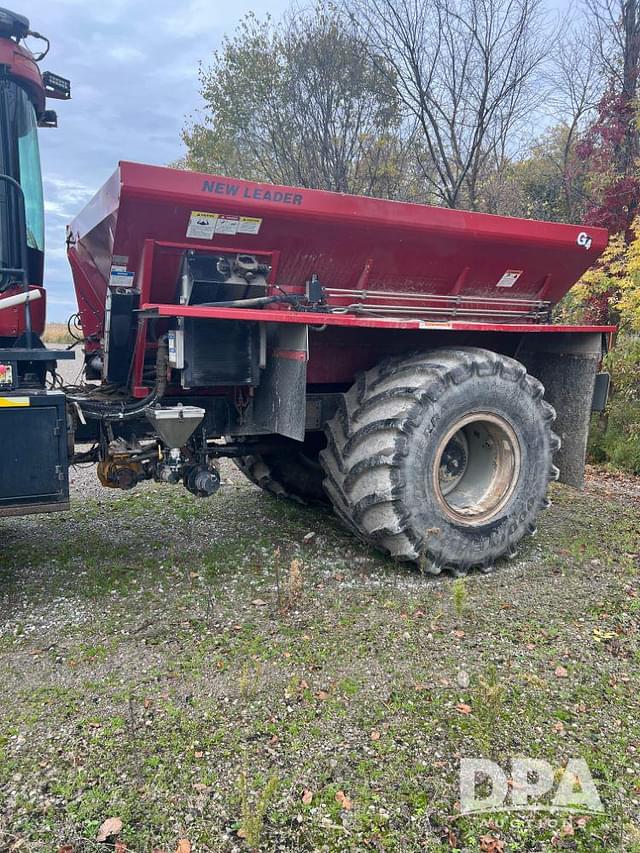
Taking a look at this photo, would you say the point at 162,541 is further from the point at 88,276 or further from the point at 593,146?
the point at 593,146

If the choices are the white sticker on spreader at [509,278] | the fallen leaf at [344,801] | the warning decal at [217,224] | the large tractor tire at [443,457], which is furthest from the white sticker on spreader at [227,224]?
the fallen leaf at [344,801]

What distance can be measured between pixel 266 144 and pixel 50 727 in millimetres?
13477

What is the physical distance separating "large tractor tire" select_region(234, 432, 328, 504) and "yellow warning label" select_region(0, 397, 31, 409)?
6.87ft

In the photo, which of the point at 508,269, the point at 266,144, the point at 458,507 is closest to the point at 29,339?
the point at 458,507

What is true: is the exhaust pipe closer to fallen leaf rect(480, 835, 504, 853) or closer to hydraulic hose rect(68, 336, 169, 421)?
hydraulic hose rect(68, 336, 169, 421)

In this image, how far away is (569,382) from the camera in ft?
16.3

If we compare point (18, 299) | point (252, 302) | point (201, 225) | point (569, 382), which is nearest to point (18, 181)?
point (18, 299)

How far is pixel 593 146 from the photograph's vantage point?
365 inches

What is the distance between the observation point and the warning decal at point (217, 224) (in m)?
3.53

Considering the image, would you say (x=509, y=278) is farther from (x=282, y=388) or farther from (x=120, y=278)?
(x=120, y=278)

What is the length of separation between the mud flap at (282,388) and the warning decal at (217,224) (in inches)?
23.2

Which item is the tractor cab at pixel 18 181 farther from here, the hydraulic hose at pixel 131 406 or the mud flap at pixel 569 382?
the mud flap at pixel 569 382

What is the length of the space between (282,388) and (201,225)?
3.41 ft

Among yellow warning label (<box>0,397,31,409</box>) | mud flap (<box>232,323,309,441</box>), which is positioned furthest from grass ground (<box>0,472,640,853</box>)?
yellow warning label (<box>0,397,31,409</box>)
